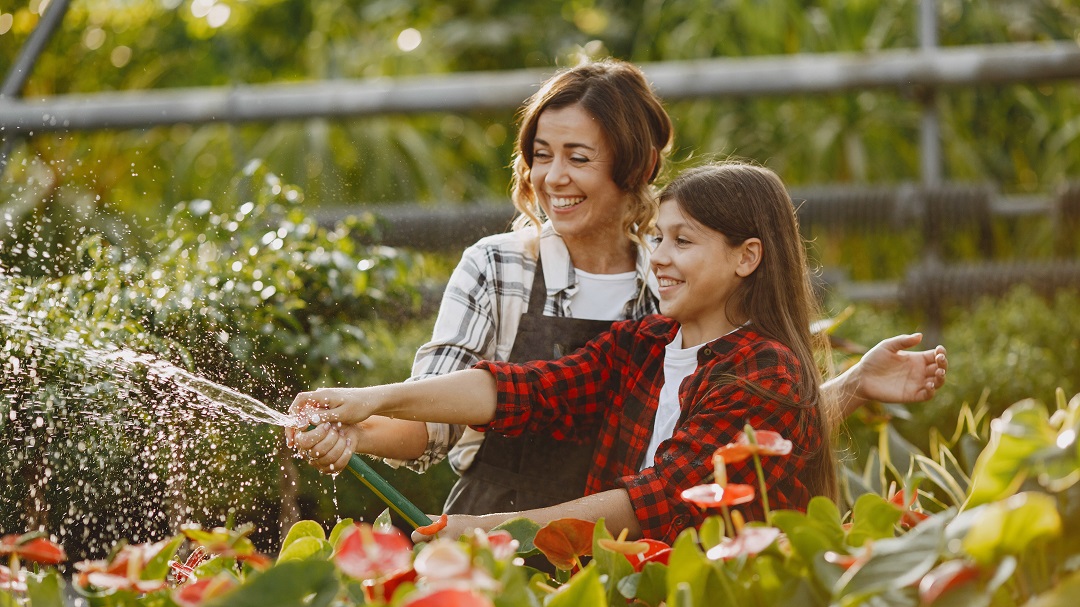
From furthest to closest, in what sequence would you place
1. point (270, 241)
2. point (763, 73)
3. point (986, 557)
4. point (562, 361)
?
point (763, 73)
point (270, 241)
point (562, 361)
point (986, 557)

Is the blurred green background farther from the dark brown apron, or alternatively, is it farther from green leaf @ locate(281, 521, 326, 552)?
green leaf @ locate(281, 521, 326, 552)

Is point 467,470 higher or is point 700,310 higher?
point 700,310

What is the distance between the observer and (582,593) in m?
0.92

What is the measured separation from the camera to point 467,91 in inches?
174

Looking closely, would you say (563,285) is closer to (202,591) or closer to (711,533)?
(711,533)

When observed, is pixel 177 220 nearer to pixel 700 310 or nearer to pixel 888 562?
pixel 700 310

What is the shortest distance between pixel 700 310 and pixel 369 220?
1.31m

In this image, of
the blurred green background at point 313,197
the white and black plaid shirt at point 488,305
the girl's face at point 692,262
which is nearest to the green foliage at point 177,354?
the blurred green background at point 313,197

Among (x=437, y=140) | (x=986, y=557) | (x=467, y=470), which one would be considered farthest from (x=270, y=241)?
(x=437, y=140)

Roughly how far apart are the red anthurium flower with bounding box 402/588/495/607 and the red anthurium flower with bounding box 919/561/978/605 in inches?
13.2

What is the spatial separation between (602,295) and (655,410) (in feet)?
1.10

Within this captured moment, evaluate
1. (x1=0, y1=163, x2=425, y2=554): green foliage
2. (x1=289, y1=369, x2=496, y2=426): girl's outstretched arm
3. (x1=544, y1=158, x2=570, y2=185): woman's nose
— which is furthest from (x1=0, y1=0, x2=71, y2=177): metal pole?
(x1=289, y1=369, x2=496, y2=426): girl's outstretched arm

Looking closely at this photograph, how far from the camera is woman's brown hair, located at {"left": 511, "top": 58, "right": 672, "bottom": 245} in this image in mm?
1873

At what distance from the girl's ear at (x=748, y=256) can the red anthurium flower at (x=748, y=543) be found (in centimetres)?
75
